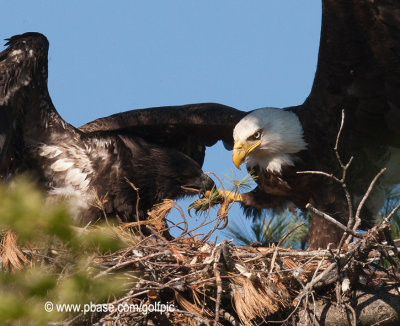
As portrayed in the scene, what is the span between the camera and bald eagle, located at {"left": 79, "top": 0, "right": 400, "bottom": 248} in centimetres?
536

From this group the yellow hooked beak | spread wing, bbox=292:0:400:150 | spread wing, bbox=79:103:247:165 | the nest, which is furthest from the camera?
spread wing, bbox=79:103:247:165

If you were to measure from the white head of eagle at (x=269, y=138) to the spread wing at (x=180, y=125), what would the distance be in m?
0.55

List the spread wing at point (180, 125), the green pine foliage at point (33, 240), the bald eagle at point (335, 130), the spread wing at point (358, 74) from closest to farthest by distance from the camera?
the green pine foliage at point (33, 240) → the spread wing at point (358, 74) → the bald eagle at point (335, 130) → the spread wing at point (180, 125)

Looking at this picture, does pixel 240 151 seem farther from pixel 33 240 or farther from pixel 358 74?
pixel 33 240

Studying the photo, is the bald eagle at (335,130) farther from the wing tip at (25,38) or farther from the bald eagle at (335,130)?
the wing tip at (25,38)

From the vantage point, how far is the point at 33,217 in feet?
8.07

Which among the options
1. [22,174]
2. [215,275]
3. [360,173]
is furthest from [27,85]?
[360,173]

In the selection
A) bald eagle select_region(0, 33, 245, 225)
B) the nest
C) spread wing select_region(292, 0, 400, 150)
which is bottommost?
the nest

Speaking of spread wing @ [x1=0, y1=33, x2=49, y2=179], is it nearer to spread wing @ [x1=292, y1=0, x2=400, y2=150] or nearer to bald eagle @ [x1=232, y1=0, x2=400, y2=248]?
bald eagle @ [x1=232, y1=0, x2=400, y2=248]

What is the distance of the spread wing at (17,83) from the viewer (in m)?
5.19

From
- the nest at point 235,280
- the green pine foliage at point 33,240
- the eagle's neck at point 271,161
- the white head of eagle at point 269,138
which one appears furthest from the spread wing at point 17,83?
the green pine foliage at point 33,240

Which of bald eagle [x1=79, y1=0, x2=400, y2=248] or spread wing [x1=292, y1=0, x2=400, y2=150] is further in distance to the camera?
bald eagle [x1=79, y1=0, x2=400, y2=248]

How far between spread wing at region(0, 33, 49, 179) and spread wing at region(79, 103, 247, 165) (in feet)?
3.10

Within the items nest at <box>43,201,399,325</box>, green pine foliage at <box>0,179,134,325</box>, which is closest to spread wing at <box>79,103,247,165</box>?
nest at <box>43,201,399,325</box>
